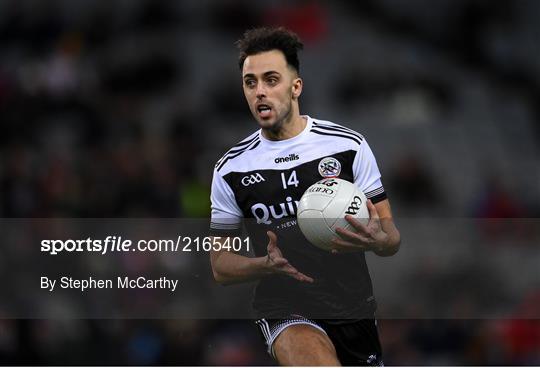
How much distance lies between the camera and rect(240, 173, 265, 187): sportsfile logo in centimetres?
548

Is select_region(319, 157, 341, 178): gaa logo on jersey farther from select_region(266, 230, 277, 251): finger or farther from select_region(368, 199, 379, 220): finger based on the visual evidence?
select_region(266, 230, 277, 251): finger

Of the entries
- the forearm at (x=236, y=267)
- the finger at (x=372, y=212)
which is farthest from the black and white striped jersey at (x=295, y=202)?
the finger at (x=372, y=212)

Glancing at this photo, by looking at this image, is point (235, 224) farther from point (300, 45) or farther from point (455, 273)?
point (455, 273)

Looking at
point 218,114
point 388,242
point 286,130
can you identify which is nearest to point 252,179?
point 286,130

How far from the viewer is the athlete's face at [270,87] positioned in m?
5.41

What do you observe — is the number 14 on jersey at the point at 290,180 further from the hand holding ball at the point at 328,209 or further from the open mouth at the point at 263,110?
the open mouth at the point at 263,110

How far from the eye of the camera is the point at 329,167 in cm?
542

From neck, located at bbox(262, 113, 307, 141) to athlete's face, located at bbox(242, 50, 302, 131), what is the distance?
1 cm

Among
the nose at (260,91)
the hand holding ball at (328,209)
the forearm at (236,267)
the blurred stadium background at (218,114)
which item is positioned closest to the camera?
the hand holding ball at (328,209)

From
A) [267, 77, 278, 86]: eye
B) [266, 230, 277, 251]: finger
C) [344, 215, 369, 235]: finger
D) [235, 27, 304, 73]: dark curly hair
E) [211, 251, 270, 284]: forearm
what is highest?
[235, 27, 304, 73]: dark curly hair

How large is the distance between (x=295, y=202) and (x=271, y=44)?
944mm

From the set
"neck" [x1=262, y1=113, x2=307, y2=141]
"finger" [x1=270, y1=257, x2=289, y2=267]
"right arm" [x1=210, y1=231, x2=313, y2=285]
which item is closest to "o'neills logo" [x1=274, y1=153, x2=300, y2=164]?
"neck" [x1=262, y1=113, x2=307, y2=141]

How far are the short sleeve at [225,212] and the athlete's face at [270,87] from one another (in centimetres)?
43

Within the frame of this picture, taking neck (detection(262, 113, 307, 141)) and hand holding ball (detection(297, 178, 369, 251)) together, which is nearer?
hand holding ball (detection(297, 178, 369, 251))
